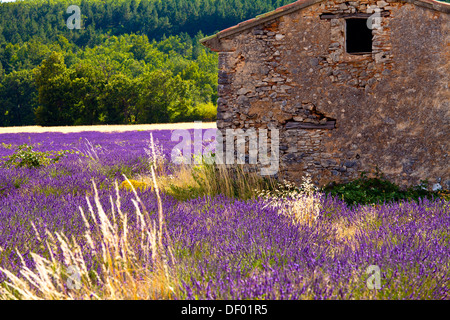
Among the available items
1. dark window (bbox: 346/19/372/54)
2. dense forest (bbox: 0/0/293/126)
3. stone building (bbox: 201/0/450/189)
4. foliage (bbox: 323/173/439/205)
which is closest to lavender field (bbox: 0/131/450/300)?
foliage (bbox: 323/173/439/205)

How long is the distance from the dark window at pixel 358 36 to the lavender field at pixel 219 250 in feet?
11.7

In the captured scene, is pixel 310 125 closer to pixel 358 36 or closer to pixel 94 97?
pixel 358 36

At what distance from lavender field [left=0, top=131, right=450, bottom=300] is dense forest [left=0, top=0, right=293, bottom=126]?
3916 cm

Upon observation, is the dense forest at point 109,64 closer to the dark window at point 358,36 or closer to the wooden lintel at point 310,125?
the dark window at point 358,36

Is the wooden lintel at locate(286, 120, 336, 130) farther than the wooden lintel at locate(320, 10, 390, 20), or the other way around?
the wooden lintel at locate(286, 120, 336, 130)

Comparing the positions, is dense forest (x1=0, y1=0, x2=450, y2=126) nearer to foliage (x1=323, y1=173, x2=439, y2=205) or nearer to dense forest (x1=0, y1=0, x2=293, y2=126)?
dense forest (x1=0, y1=0, x2=293, y2=126)

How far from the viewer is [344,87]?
6477mm

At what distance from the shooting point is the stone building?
6.21 metres

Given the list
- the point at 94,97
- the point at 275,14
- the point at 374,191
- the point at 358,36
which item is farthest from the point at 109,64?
the point at 374,191


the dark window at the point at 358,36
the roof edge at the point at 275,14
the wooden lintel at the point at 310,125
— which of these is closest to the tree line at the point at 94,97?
the roof edge at the point at 275,14

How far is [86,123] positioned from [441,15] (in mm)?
39768

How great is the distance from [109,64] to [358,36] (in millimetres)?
48530
